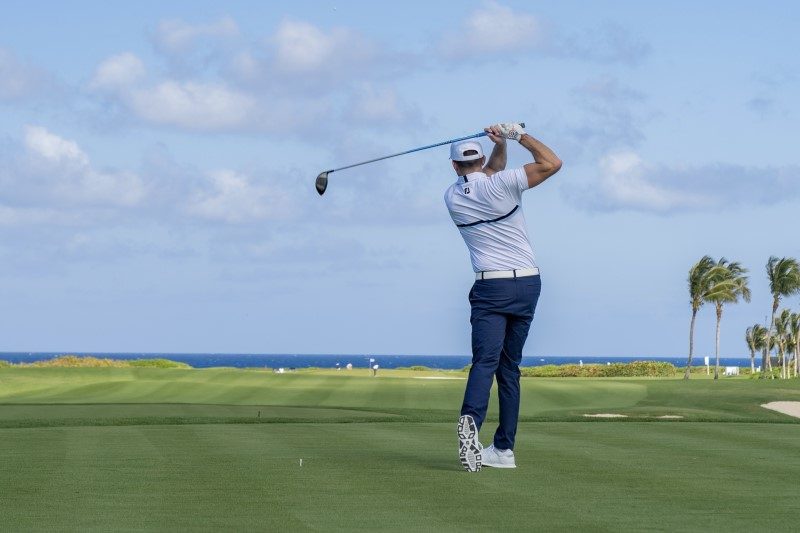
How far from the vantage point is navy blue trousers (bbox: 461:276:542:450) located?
8.74 meters

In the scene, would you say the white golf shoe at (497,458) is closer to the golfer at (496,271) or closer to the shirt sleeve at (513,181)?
the golfer at (496,271)

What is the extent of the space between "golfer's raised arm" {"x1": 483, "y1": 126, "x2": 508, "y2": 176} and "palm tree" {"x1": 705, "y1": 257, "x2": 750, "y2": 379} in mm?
63294

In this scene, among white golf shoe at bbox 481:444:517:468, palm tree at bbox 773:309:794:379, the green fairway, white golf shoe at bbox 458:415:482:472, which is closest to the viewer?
the green fairway

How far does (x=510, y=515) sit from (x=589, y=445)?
3.98 m

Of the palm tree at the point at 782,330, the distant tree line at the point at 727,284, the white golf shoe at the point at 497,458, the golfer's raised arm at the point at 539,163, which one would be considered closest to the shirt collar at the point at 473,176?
the golfer's raised arm at the point at 539,163

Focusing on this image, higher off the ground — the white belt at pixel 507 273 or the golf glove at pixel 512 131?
the golf glove at pixel 512 131

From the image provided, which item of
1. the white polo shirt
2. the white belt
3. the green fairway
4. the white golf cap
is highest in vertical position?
the white golf cap

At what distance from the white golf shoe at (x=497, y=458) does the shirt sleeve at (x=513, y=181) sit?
188 cm

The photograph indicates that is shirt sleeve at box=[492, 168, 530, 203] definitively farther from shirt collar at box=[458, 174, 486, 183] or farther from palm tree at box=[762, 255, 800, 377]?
palm tree at box=[762, 255, 800, 377]

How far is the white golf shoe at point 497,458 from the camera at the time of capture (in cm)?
862

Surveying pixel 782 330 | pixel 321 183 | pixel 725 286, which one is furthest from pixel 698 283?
pixel 321 183

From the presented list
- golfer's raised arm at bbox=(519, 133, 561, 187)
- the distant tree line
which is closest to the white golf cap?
golfer's raised arm at bbox=(519, 133, 561, 187)

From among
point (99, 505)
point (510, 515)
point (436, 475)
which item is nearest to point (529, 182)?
point (436, 475)

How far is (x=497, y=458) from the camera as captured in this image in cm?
867
